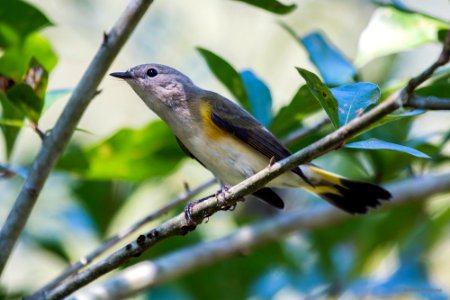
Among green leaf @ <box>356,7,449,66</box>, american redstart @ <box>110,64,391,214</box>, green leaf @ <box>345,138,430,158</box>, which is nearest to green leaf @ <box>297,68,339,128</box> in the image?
green leaf @ <box>345,138,430,158</box>

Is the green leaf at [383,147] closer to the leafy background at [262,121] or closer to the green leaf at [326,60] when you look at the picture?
the leafy background at [262,121]

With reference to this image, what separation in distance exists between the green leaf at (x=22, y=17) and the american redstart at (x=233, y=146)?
489 mm

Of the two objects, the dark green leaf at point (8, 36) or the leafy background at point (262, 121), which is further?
the dark green leaf at point (8, 36)

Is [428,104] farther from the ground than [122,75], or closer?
closer

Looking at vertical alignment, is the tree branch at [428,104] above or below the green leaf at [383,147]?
below

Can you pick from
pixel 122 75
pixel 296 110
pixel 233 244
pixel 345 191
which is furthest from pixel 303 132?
pixel 122 75

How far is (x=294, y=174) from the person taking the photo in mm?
3457

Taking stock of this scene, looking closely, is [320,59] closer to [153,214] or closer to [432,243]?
[153,214]

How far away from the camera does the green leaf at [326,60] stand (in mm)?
3092

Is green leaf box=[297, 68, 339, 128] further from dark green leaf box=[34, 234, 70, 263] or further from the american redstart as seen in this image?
dark green leaf box=[34, 234, 70, 263]

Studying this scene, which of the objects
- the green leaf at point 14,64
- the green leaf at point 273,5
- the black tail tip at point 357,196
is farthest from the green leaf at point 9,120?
the black tail tip at point 357,196

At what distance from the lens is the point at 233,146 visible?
11.1ft

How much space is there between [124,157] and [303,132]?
32.2 inches

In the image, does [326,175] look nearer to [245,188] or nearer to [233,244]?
[233,244]
